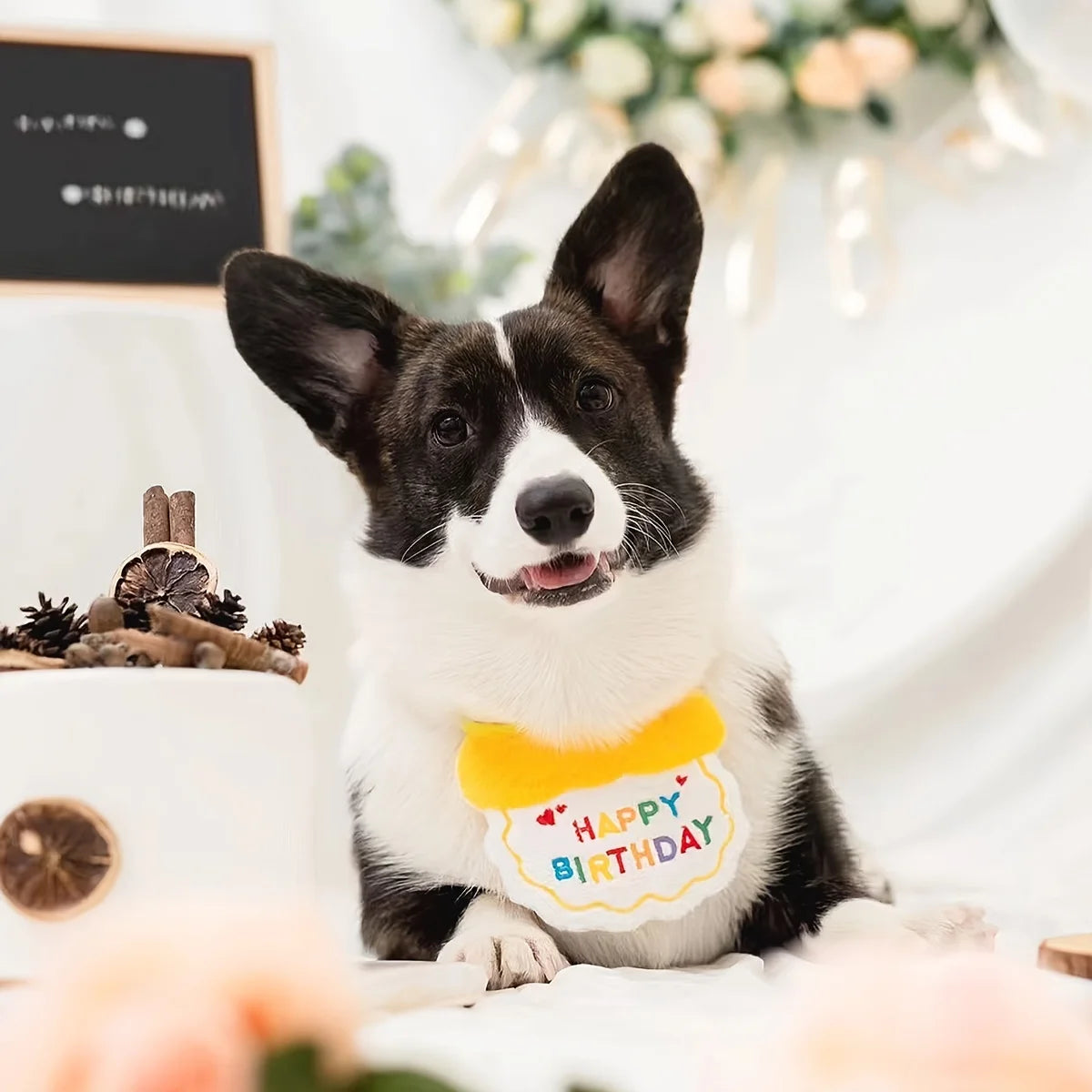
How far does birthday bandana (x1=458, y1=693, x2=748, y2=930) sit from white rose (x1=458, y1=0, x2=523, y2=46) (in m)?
1.56

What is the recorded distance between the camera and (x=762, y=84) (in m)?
2.35

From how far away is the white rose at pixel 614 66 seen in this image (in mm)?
2367

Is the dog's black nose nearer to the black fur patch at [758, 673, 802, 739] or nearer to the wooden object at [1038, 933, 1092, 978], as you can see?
the black fur patch at [758, 673, 802, 739]

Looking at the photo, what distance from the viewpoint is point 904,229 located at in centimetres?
243

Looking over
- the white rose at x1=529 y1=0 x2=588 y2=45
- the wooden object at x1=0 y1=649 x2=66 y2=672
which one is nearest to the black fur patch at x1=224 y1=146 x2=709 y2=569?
the wooden object at x1=0 y1=649 x2=66 y2=672

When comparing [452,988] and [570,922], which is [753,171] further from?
[452,988]

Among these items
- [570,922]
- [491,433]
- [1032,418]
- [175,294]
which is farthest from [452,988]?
[1032,418]

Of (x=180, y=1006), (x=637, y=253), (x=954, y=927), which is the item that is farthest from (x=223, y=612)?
(x=180, y=1006)

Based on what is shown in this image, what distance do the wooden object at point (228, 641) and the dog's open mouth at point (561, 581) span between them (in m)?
0.22

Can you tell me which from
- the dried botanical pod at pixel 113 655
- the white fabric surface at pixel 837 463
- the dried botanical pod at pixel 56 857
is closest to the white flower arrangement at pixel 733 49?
the white fabric surface at pixel 837 463

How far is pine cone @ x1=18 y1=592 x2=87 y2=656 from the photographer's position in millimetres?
1220

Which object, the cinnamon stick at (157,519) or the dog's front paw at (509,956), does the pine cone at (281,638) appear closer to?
the cinnamon stick at (157,519)

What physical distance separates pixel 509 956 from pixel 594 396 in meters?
0.55

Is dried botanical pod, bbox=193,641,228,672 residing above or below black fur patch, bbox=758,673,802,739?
above
